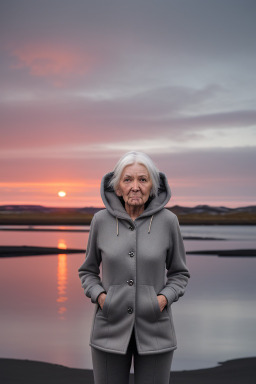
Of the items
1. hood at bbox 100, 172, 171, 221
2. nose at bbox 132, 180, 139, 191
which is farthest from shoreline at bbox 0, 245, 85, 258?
nose at bbox 132, 180, 139, 191

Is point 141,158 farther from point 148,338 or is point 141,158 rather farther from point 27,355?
point 27,355

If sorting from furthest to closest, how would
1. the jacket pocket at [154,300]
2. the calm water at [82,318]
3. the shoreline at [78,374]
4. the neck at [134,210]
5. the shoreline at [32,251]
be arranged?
the shoreline at [32,251] → the calm water at [82,318] → the shoreline at [78,374] → the neck at [134,210] → the jacket pocket at [154,300]

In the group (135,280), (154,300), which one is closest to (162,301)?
(154,300)

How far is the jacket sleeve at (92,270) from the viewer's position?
3.36 metres

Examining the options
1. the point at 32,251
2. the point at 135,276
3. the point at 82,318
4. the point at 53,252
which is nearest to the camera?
the point at 135,276

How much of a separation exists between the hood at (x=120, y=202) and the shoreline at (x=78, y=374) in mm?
4078

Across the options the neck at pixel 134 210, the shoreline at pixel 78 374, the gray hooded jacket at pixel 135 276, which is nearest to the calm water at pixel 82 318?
the shoreline at pixel 78 374

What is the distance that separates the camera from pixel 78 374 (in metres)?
7.39

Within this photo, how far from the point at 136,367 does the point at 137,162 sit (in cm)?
115

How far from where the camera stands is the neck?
11.3ft

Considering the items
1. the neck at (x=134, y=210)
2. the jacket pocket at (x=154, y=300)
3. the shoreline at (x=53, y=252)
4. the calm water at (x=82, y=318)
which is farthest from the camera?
the shoreline at (x=53, y=252)

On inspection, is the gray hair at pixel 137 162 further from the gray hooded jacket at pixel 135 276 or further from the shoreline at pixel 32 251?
the shoreline at pixel 32 251

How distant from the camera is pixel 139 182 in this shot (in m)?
3.35

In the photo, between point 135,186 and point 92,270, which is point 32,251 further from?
point 135,186
